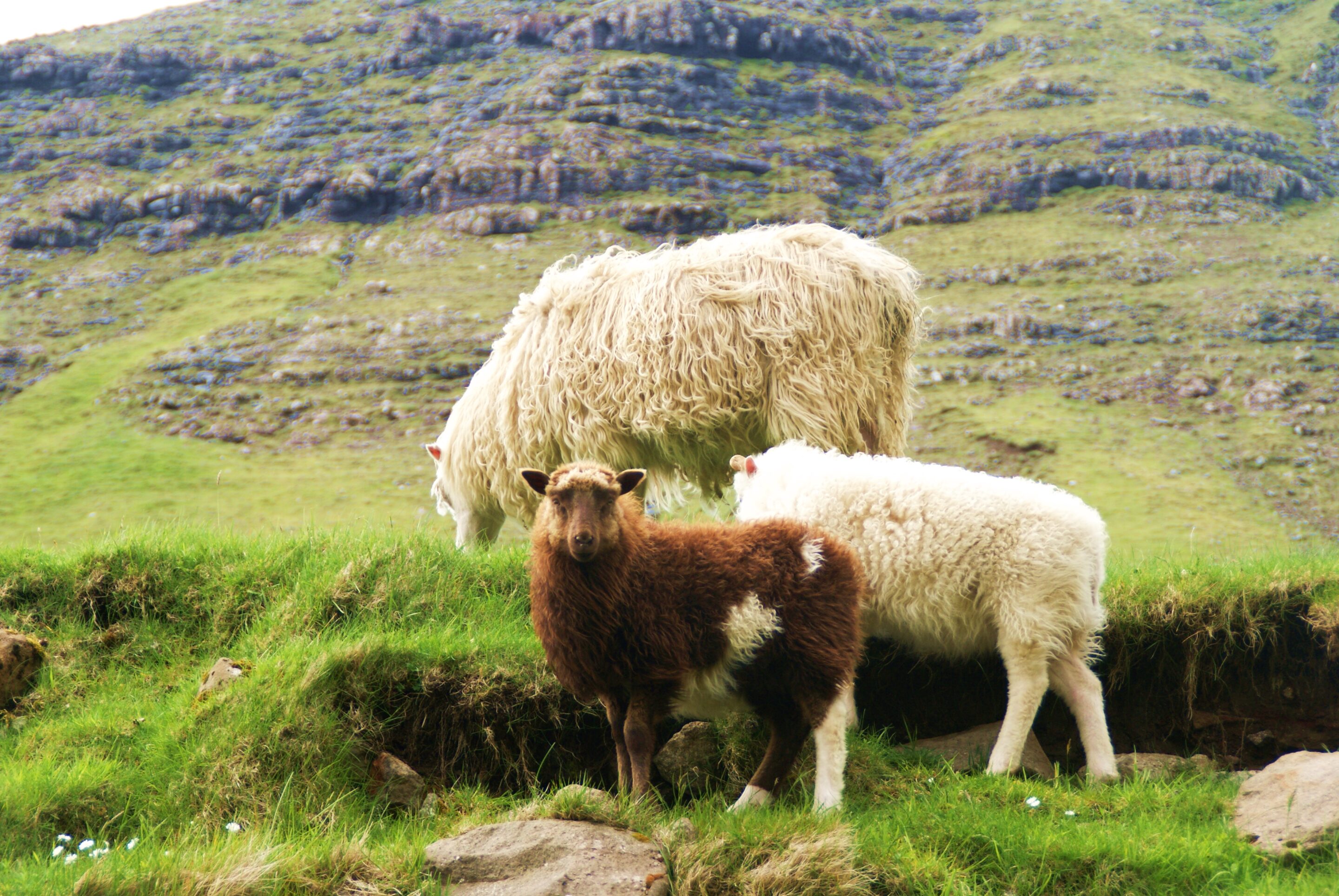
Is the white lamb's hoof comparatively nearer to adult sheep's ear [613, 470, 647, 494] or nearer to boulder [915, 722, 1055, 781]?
boulder [915, 722, 1055, 781]

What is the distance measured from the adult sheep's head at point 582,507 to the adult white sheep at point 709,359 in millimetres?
2831

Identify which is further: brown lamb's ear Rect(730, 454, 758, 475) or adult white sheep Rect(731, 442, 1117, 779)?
brown lamb's ear Rect(730, 454, 758, 475)

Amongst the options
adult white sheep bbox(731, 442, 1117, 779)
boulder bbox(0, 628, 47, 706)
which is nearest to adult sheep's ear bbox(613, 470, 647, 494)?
adult white sheep bbox(731, 442, 1117, 779)

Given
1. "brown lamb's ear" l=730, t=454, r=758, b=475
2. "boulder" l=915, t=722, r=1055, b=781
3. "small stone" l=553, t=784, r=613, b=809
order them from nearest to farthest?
1. "small stone" l=553, t=784, r=613, b=809
2. "boulder" l=915, t=722, r=1055, b=781
3. "brown lamb's ear" l=730, t=454, r=758, b=475

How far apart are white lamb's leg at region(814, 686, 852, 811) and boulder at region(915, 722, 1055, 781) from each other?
0.97 meters

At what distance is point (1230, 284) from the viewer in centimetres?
6738

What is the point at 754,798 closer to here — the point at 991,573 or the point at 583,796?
the point at 583,796

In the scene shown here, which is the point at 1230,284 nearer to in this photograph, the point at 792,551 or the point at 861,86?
the point at 861,86

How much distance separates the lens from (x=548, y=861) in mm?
4180

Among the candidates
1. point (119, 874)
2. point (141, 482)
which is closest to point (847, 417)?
point (119, 874)

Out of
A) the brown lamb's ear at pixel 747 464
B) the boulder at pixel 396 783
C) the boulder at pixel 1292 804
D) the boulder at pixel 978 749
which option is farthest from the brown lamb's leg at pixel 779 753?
the boulder at pixel 1292 804

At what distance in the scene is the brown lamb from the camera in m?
4.80

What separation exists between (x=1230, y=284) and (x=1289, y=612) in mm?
70682

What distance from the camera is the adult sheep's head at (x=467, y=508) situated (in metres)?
9.12
